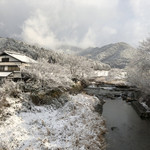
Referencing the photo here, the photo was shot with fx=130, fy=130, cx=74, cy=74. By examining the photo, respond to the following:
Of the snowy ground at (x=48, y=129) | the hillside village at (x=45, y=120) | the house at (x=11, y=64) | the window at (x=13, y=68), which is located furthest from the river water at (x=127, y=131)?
the window at (x=13, y=68)

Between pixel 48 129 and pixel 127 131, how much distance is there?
1009 cm

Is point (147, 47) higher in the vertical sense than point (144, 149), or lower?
higher

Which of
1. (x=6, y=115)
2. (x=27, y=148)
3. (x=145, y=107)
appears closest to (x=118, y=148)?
(x=27, y=148)

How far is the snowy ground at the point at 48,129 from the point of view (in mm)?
11008

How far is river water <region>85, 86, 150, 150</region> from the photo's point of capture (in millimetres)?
13438

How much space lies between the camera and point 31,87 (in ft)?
69.1

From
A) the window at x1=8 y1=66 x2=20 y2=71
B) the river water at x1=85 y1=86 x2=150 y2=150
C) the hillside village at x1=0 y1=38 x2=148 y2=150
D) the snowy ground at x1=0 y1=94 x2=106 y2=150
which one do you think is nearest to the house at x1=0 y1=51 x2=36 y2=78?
the window at x1=8 y1=66 x2=20 y2=71

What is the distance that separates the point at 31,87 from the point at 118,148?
15.0 meters

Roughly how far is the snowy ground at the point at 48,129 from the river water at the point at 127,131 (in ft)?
4.61

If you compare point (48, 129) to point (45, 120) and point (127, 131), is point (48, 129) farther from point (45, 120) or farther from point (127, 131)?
point (127, 131)

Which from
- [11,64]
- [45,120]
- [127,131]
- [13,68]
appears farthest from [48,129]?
[11,64]

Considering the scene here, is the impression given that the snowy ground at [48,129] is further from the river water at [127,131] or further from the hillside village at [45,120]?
the river water at [127,131]

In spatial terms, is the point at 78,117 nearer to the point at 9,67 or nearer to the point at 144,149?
the point at 144,149

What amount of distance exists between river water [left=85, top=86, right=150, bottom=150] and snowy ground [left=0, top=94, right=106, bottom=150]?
1405mm
